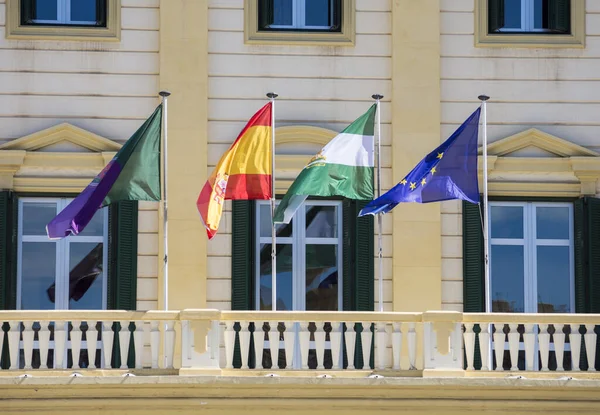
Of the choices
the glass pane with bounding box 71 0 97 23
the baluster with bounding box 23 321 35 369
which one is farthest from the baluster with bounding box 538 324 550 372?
the glass pane with bounding box 71 0 97 23

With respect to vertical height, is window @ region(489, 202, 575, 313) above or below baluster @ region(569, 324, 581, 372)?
above

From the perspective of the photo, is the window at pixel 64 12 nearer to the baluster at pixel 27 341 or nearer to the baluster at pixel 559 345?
the baluster at pixel 27 341

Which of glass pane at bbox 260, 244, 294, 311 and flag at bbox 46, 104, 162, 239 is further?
glass pane at bbox 260, 244, 294, 311

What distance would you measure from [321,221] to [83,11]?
4573mm

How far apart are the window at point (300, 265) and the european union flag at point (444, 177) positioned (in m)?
1.98

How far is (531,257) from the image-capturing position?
2220 centimetres

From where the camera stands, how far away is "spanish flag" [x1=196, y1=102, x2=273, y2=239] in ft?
66.5

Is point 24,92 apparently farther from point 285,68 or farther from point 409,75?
point 409,75

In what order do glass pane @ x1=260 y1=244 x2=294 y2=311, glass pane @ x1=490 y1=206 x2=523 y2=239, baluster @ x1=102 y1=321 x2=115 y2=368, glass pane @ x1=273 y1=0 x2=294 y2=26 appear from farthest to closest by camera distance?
glass pane @ x1=273 y1=0 x2=294 y2=26, glass pane @ x1=490 y1=206 x2=523 y2=239, glass pane @ x1=260 y1=244 x2=294 y2=311, baluster @ x1=102 y1=321 x2=115 y2=368

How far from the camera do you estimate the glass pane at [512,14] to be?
2267cm

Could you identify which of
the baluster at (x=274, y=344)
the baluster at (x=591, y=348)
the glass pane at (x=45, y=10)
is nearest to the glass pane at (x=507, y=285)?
the baluster at (x=591, y=348)

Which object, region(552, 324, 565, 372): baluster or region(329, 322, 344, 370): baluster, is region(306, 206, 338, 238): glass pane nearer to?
region(329, 322, 344, 370): baluster

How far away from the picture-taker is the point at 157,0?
22.3m

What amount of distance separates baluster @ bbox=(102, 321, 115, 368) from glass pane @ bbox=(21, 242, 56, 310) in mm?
2465
